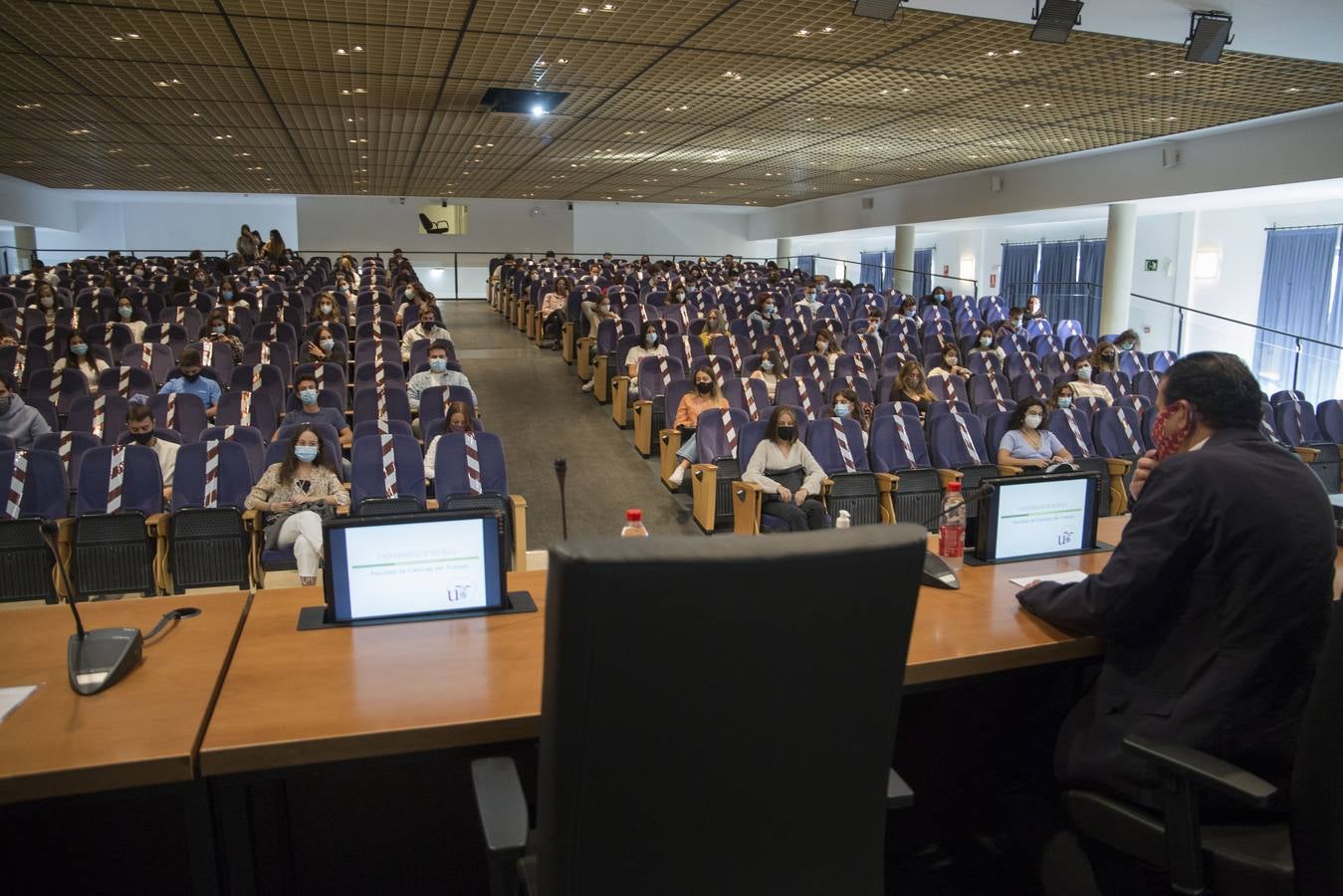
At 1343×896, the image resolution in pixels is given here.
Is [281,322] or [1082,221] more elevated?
[1082,221]

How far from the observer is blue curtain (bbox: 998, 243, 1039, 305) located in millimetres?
20391

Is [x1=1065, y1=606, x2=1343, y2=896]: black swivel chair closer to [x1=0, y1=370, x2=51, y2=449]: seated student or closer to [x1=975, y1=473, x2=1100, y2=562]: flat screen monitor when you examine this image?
[x1=975, y1=473, x2=1100, y2=562]: flat screen monitor

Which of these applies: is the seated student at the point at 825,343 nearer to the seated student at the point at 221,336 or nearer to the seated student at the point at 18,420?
the seated student at the point at 221,336

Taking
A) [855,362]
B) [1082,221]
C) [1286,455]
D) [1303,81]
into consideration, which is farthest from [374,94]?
[1082,221]

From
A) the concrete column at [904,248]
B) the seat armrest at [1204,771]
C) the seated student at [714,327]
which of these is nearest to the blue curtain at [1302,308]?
the concrete column at [904,248]

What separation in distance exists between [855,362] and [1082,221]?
11.3m

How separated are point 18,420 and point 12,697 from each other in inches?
234

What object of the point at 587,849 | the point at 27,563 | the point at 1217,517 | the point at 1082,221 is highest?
the point at 1082,221

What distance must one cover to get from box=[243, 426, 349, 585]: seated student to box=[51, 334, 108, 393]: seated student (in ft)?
14.5

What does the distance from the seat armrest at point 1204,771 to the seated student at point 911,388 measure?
7.04 metres

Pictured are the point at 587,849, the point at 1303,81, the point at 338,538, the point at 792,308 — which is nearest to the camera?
the point at 587,849

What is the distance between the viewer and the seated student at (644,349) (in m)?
9.70

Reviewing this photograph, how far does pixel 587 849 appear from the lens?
3.71ft

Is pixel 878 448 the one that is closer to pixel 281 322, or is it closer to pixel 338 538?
pixel 338 538
